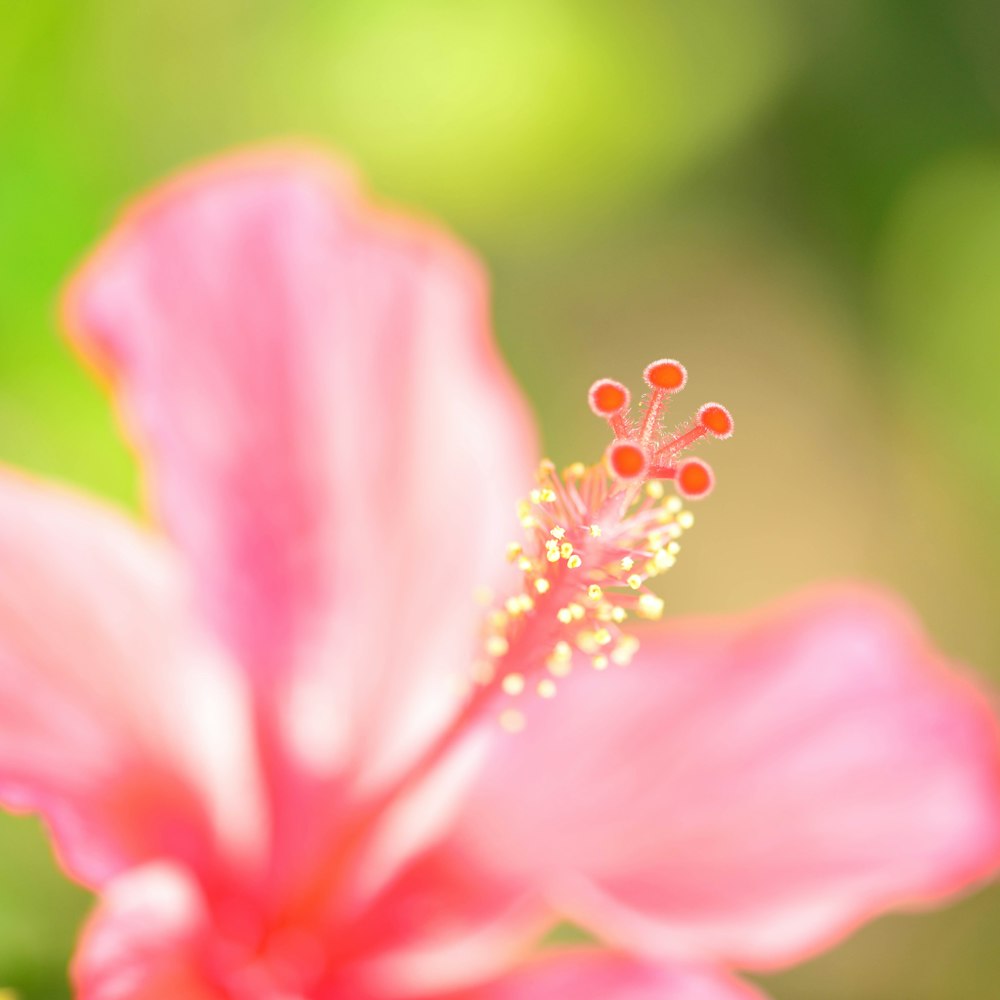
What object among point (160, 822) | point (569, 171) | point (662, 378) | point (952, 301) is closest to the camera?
point (662, 378)

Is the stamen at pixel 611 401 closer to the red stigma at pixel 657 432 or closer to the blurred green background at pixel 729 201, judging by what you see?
the red stigma at pixel 657 432

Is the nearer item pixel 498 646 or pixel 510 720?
pixel 498 646

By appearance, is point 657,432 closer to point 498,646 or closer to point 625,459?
point 625,459

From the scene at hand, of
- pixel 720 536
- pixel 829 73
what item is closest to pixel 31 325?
pixel 720 536

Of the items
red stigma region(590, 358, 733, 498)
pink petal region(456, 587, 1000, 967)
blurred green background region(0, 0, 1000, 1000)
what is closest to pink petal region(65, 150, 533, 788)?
pink petal region(456, 587, 1000, 967)

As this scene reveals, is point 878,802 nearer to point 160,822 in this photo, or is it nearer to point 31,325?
point 160,822

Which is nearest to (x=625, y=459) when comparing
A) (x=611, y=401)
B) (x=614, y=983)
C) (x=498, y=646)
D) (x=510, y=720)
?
(x=611, y=401)
